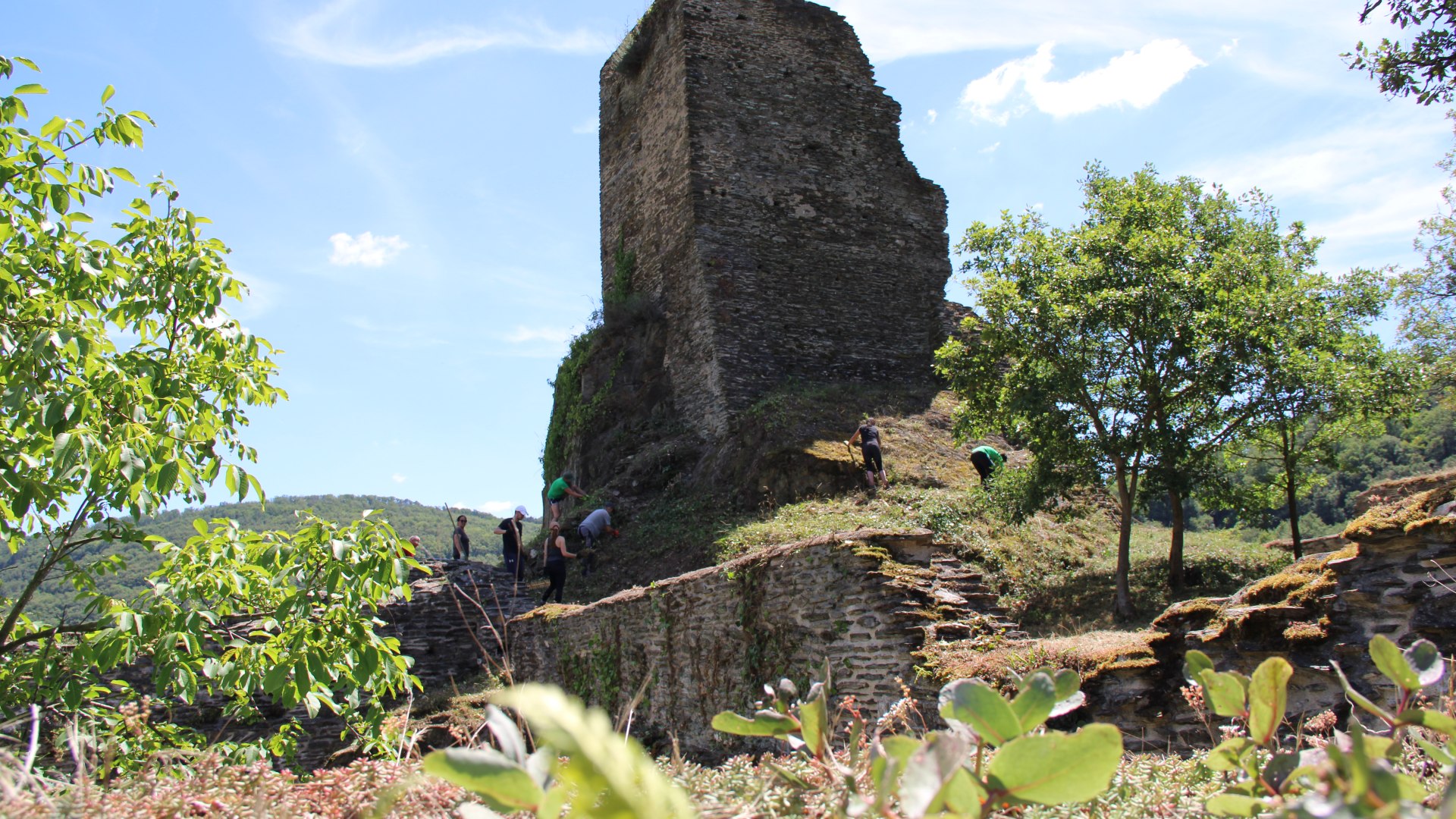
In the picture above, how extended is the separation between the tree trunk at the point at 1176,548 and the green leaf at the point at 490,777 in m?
11.0

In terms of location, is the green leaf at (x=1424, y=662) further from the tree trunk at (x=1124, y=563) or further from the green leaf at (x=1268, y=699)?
the tree trunk at (x=1124, y=563)

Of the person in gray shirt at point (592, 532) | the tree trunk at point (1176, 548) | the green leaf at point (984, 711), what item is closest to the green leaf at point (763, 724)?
the green leaf at point (984, 711)

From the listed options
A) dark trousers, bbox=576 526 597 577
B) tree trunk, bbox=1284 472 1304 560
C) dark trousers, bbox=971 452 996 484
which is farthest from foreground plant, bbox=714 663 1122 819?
dark trousers, bbox=576 526 597 577

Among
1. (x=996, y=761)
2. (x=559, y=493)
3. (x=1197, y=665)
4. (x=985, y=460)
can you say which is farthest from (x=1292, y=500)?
(x=996, y=761)

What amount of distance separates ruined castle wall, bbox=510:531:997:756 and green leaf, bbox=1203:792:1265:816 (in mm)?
4655

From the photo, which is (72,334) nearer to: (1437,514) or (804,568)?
(804,568)

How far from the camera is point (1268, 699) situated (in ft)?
4.03

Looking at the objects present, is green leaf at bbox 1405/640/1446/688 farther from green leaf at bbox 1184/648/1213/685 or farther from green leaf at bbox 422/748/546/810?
green leaf at bbox 422/748/546/810

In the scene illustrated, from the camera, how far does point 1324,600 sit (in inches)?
187

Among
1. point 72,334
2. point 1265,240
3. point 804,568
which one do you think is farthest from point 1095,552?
point 72,334

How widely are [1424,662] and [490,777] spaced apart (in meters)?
1.23

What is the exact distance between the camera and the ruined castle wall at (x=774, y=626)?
620 cm

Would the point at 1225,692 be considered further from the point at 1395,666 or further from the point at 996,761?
the point at 996,761

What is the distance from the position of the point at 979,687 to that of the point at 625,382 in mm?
17136
